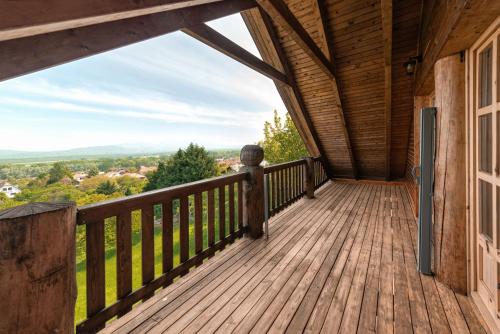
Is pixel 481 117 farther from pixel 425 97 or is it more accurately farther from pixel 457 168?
pixel 425 97

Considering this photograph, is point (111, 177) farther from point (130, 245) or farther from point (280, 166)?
point (130, 245)

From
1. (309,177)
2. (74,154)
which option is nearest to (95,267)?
(309,177)

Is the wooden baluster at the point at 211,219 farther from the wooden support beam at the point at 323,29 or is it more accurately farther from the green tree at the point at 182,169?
the green tree at the point at 182,169

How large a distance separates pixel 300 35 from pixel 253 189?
82.8 inches

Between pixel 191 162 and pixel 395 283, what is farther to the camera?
pixel 191 162

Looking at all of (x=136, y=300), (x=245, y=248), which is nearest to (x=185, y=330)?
(x=136, y=300)

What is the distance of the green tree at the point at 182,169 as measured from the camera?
74.8 ft

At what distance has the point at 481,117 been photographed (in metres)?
1.51

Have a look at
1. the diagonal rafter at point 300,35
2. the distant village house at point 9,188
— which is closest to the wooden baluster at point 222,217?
the diagonal rafter at point 300,35

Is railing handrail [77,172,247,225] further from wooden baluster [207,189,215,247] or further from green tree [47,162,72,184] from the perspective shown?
green tree [47,162,72,184]

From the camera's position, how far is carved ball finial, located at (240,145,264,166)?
8.80ft

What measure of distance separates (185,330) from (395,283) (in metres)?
1.69

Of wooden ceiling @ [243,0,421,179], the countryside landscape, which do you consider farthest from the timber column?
the countryside landscape

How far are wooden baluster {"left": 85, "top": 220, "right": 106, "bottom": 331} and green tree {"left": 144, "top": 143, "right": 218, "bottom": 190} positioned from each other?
21.7 meters
